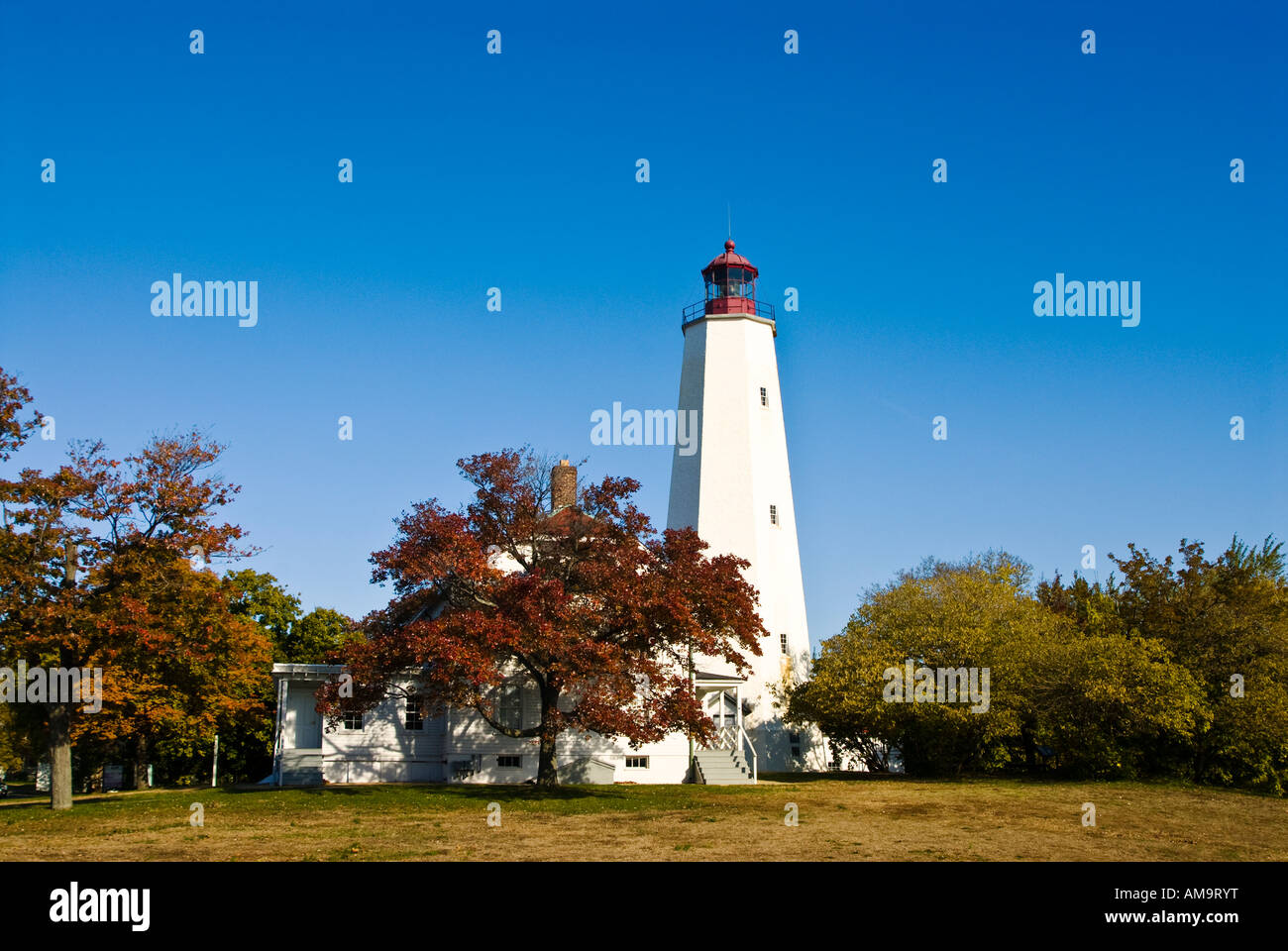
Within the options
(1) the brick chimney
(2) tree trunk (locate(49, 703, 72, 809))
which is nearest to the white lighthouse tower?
(1) the brick chimney

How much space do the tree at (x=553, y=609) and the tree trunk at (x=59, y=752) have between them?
5.42m

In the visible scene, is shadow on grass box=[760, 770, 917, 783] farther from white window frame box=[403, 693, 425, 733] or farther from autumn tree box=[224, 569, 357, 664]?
autumn tree box=[224, 569, 357, 664]

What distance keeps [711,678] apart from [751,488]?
858 centimetres

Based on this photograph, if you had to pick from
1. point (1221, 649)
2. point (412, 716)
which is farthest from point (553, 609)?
point (1221, 649)

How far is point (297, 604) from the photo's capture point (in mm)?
46656

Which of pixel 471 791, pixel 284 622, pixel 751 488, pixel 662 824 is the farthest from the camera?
pixel 284 622

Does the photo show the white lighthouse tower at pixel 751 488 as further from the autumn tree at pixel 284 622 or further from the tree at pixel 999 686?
the autumn tree at pixel 284 622

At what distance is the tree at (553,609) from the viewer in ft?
77.5

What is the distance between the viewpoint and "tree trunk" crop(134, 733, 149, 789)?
129 feet

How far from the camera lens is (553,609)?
24.0 m

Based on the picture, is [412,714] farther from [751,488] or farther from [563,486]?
[751,488]
